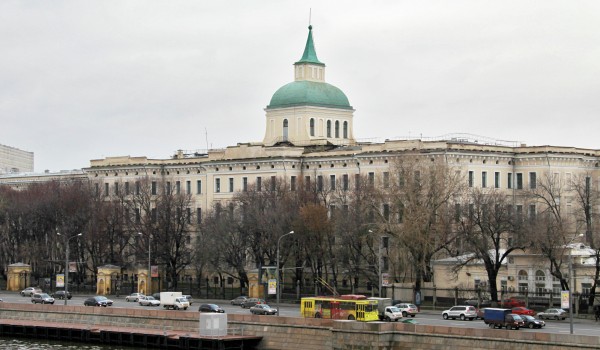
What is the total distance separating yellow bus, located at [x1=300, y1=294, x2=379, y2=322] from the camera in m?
87.6

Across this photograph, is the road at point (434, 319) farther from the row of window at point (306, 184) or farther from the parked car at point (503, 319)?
the row of window at point (306, 184)

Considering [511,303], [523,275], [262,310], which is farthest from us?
[523,275]

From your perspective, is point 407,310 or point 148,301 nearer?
point 407,310

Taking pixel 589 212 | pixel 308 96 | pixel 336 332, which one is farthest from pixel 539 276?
pixel 308 96

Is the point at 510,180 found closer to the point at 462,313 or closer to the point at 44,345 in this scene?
the point at 462,313

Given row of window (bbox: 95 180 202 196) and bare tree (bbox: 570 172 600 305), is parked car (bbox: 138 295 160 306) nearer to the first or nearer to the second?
row of window (bbox: 95 180 202 196)

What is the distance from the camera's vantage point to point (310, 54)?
152 meters

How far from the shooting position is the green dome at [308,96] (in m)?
149

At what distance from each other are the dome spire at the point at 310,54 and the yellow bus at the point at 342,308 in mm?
63353

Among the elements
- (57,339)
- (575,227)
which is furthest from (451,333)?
(575,227)

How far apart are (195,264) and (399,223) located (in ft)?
95.4

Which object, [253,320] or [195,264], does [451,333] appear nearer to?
[253,320]

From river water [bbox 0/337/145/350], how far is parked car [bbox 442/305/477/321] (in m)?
23.8

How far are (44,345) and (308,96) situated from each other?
64.0 meters
